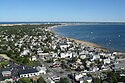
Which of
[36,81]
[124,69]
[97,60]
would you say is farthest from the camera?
[97,60]

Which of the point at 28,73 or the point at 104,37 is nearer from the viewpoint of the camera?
the point at 28,73

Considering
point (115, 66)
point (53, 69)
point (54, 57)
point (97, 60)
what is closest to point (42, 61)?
point (54, 57)

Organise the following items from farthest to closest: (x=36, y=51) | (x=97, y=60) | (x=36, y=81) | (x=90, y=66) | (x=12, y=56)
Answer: (x=36, y=51) → (x=12, y=56) → (x=97, y=60) → (x=90, y=66) → (x=36, y=81)

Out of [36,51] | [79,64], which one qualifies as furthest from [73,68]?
[36,51]

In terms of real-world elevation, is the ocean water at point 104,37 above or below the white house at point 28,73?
below

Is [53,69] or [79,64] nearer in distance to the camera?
[53,69]

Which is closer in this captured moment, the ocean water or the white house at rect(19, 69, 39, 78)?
the white house at rect(19, 69, 39, 78)

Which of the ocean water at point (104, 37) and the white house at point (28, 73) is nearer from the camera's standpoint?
the white house at point (28, 73)

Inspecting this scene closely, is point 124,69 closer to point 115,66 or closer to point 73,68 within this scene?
point 115,66

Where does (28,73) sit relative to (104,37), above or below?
above

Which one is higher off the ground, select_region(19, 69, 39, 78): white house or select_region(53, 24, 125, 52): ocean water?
select_region(19, 69, 39, 78): white house

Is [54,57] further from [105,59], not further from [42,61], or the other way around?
[105,59]
